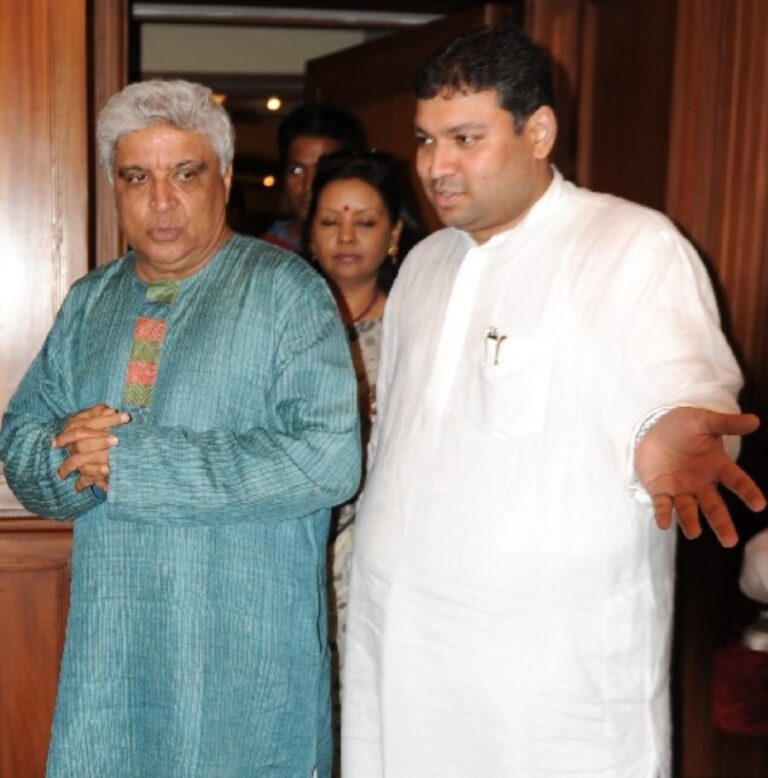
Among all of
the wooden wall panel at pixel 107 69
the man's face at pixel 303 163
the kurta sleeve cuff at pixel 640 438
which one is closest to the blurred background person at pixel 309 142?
the man's face at pixel 303 163

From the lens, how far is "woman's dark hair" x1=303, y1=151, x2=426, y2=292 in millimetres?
2766

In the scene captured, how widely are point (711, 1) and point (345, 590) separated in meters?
1.43

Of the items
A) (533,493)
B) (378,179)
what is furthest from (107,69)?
(533,493)

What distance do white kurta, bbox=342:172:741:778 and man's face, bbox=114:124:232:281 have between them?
407mm

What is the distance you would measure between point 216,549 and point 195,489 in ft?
0.39

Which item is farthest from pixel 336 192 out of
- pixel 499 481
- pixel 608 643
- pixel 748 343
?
pixel 608 643

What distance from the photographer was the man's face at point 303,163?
3309 millimetres

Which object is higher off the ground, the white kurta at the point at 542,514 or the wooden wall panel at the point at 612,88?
the wooden wall panel at the point at 612,88

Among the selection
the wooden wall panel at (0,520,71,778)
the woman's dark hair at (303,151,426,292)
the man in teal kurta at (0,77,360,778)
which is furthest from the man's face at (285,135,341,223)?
the man in teal kurta at (0,77,360,778)

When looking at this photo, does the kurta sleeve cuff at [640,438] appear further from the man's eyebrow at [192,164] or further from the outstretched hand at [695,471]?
the man's eyebrow at [192,164]

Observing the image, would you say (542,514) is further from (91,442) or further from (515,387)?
(91,442)

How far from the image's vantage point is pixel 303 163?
333 centimetres

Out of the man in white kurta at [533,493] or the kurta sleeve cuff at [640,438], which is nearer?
the kurta sleeve cuff at [640,438]

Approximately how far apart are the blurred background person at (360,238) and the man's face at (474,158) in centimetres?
70
